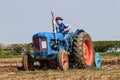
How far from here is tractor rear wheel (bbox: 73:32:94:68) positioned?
17.9 metres

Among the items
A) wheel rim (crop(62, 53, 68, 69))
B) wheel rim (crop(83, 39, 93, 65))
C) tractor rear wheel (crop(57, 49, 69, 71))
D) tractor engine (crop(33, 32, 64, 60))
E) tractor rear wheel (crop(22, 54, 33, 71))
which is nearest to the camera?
tractor rear wheel (crop(57, 49, 69, 71))

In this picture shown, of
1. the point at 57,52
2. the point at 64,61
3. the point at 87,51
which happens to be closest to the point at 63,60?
the point at 64,61

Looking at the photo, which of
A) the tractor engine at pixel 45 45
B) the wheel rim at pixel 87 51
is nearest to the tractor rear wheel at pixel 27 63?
the tractor engine at pixel 45 45

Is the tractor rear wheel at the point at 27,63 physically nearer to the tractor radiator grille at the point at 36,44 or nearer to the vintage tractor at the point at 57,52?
the vintage tractor at the point at 57,52

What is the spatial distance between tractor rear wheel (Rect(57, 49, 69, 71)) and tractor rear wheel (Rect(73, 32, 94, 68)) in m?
0.60

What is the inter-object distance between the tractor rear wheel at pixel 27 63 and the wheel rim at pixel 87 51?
219 cm

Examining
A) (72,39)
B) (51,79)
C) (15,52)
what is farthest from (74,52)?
(15,52)

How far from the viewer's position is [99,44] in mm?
46250

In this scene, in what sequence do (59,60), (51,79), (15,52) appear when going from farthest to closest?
(15,52), (59,60), (51,79)

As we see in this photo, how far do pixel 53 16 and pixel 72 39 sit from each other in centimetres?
116

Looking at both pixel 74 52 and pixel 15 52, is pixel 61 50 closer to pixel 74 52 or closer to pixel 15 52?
pixel 74 52

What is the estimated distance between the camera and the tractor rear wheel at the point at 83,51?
58.9 feet

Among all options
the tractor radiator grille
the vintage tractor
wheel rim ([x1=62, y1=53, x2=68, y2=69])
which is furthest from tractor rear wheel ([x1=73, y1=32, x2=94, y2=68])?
the tractor radiator grille

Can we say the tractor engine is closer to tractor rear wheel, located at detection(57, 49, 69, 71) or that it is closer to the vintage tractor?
the vintage tractor
